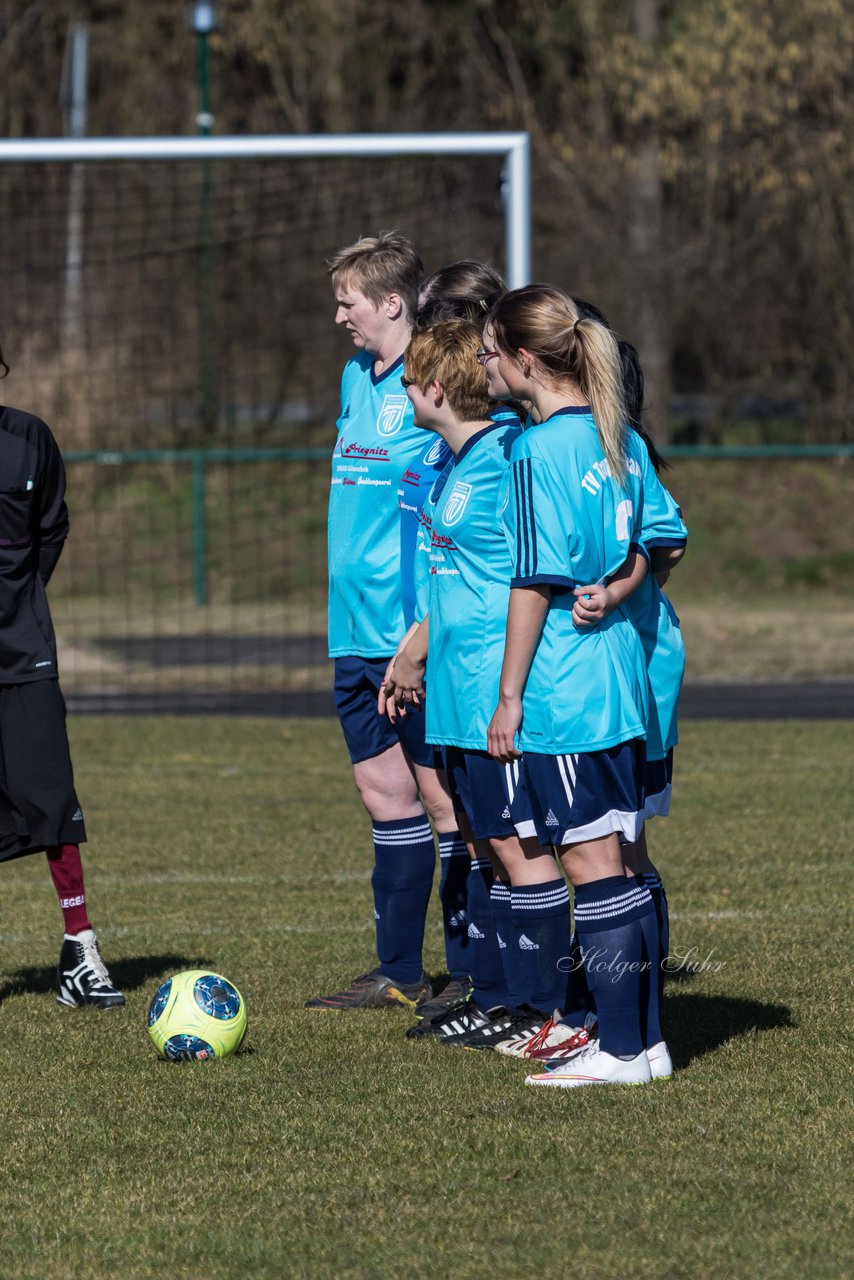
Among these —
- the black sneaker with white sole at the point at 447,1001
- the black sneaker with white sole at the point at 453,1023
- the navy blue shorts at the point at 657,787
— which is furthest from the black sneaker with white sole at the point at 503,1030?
the navy blue shorts at the point at 657,787

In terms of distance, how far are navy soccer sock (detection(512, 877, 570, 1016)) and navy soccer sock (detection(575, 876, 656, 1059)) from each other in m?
0.31

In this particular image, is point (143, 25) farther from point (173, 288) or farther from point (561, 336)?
point (561, 336)

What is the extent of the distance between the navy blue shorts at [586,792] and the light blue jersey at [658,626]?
0.84 ft

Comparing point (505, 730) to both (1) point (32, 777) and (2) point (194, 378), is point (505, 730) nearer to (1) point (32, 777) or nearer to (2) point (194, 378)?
(1) point (32, 777)

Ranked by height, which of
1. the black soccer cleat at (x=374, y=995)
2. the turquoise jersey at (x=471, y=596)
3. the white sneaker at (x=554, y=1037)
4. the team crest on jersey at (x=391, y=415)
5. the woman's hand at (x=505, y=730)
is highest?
the team crest on jersey at (x=391, y=415)

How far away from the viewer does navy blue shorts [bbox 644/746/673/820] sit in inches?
188

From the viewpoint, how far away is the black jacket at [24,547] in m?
5.44

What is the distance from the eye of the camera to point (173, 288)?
21578 mm

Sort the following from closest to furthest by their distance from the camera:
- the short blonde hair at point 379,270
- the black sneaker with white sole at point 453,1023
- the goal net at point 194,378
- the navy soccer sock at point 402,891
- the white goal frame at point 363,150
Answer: the black sneaker with white sole at point 453,1023, the short blonde hair at point 379,270, the navy soccer sock at point 402,891, the white goal frame at point 363,150, the goal net at point 194,378

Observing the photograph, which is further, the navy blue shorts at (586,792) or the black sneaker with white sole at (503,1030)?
the black sneaker with white sole at (503,1030)

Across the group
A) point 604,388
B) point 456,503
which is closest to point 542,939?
point 456,503

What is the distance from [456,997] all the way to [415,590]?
1.25 metres

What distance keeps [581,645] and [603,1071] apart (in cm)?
111

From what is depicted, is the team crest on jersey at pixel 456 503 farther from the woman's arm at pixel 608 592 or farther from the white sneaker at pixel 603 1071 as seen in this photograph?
the white sneaker at pixel 603 1071
